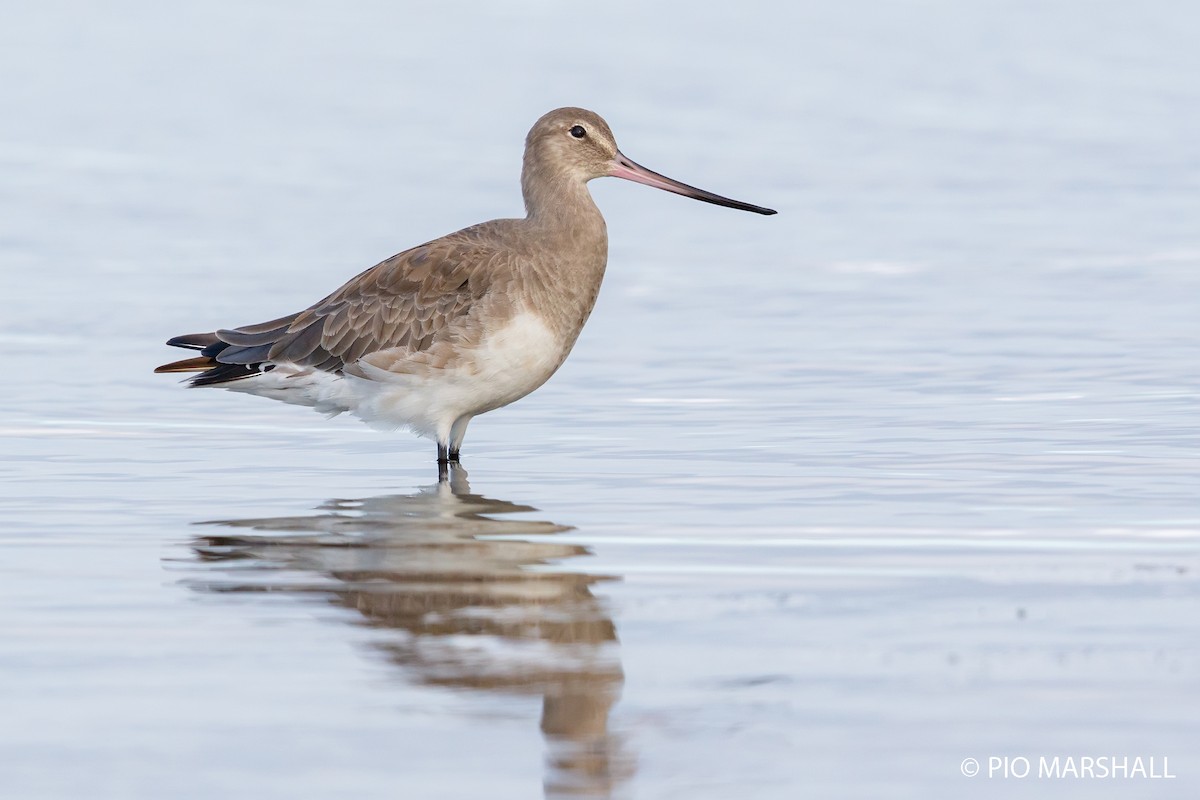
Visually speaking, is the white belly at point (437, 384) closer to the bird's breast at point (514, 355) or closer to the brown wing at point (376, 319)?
the bird's breast at point (514, 355)

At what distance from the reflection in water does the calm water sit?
25mm

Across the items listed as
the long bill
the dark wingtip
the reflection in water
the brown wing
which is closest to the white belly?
the brown wing

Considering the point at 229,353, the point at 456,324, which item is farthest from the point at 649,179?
the point at 229,353

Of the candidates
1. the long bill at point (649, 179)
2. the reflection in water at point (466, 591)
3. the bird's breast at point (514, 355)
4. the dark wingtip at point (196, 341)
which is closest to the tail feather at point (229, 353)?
the dark wingtip at point (196, 341)

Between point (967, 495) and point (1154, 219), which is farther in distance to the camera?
point (1154, 219)

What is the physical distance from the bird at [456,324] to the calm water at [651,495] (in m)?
0.33

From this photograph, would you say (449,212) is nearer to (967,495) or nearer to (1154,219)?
(1154,219)

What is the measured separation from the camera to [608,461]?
34.8 ft

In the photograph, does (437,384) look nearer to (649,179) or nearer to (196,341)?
(196,341)

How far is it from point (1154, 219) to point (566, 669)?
12934mm

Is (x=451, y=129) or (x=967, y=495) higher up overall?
(x=451, y=129)

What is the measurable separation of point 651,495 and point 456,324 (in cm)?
169

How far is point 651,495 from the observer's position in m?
9.66

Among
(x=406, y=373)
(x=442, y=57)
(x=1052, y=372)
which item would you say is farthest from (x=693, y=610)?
(x=442, y=57)
